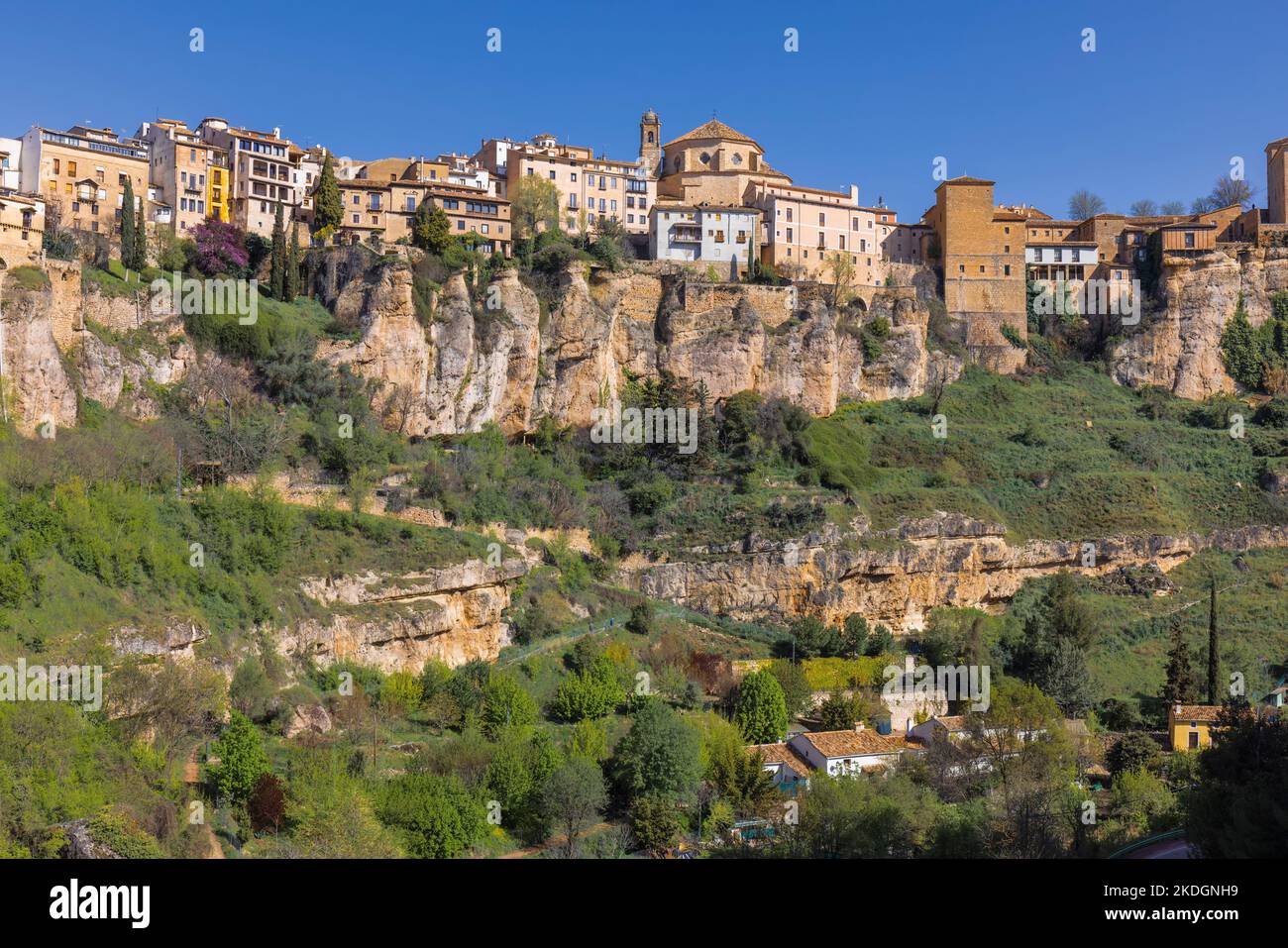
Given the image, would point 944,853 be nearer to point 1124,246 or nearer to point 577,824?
point 577,824

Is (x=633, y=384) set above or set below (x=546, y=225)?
below

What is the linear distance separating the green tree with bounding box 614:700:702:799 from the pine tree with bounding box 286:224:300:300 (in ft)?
75.3

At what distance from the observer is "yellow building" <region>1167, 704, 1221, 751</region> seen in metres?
39.1

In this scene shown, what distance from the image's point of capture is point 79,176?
49969mm

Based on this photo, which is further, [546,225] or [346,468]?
[546,225]

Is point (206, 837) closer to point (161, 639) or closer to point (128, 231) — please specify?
point (161, 639)

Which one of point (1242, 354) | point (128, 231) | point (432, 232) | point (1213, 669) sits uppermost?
point (432, 232)

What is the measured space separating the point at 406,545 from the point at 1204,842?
79.7ft

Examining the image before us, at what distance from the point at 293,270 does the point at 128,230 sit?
582 centimetres

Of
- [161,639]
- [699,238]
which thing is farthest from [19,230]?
[699,238]

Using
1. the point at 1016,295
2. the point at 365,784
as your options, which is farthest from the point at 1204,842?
the point at 1016,295

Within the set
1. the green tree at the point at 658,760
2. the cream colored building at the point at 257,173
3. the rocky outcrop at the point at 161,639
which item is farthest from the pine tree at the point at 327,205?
the green tree at the point at 658,760

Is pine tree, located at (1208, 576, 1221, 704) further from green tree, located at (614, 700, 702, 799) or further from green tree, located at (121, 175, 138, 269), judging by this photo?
green tree, located at (121, 175, 138, 269)

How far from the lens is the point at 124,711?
29.3 m
